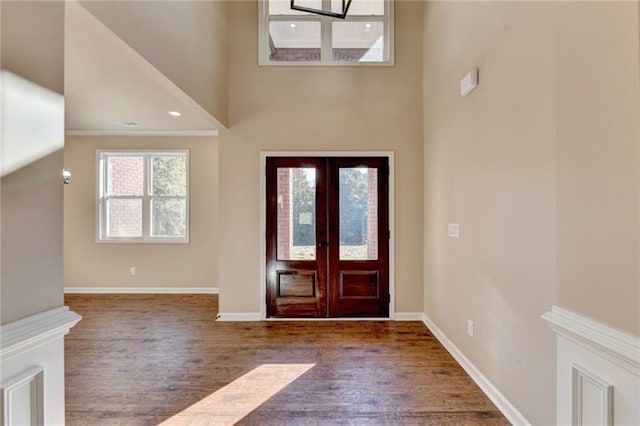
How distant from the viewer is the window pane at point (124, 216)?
5.40m

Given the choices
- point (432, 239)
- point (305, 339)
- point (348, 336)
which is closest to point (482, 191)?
point (432, 239)

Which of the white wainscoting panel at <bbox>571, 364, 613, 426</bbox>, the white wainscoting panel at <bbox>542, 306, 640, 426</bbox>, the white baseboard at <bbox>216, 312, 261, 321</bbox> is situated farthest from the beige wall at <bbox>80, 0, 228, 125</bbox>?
the white wainscoting panel at <bbox>571, 364, 613, 426</bbox>

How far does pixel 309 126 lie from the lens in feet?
13.4

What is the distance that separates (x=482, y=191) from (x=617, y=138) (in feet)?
5.03

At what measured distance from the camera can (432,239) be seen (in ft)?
12.3

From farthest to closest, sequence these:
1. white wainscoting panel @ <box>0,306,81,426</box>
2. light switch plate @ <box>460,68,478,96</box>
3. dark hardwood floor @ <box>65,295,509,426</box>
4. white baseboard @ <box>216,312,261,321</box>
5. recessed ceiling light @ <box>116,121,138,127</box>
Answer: recessed ceiling light @ <box>116,121,138,127</box>
white baseboard @ <box>216,312,261,321</box>
light switch plate @ <box>460,68,478,96</box>
dark hardwood floor @ <box>65,295,509,426</box>
white wainscoting panel @ <box>0,306,81,426</box>

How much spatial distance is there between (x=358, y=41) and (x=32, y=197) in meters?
4.04

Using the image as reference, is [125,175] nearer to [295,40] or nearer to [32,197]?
[295,40]

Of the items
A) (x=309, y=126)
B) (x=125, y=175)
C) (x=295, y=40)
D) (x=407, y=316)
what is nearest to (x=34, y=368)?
(x=309, y=126)

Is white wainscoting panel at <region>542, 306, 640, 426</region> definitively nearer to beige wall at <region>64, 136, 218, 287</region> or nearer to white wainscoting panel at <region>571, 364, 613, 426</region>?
white wainscoting panel at <region>571, 364, 613, 426</region>

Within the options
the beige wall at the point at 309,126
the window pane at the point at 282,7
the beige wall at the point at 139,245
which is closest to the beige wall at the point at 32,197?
the beige wall at the point at 309,126

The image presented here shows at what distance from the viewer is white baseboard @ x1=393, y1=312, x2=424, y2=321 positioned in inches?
160

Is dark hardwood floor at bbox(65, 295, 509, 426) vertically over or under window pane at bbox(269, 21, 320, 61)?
under

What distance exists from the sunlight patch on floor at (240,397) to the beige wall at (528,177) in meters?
1.59
